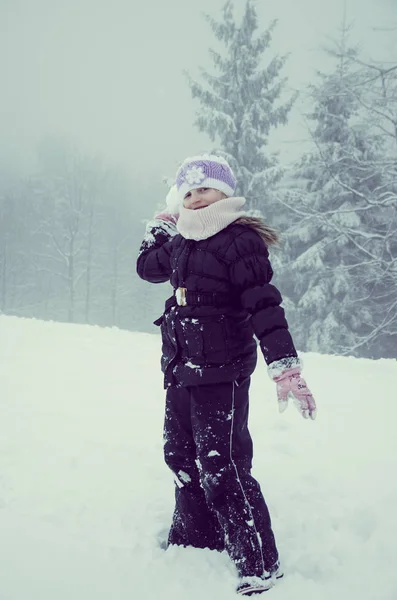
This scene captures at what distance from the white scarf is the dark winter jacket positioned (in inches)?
1.9

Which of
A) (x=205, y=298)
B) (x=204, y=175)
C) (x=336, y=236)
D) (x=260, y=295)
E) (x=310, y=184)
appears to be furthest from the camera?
(x=310, y=184)

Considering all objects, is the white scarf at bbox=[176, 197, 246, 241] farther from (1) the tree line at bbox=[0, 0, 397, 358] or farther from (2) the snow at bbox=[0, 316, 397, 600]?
(1) the tree line at bbox=[0, 0, 397, 358]

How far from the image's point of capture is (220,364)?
217 cm

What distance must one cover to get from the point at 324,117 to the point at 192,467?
55.5 ft

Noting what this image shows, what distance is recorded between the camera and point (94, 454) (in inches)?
138

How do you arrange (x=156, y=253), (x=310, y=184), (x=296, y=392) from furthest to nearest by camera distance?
1. (x=310, y=184)
2. (x=156, y=253)
3. (x=296, y=392)

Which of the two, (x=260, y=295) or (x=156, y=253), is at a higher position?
(x=156, y=253)

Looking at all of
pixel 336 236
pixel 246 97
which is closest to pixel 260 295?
pixel 336 236

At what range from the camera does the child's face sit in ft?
7.77

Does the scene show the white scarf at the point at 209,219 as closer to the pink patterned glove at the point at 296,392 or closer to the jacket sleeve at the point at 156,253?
the jacket sleeve at the point at 156,253

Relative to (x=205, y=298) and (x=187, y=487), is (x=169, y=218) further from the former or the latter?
(x=187, y=487)

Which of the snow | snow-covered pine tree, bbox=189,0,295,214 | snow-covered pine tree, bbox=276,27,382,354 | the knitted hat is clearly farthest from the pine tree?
the knitted hat

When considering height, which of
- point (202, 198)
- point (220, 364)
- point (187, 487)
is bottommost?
point (187, 487)

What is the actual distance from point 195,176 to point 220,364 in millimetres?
1010
